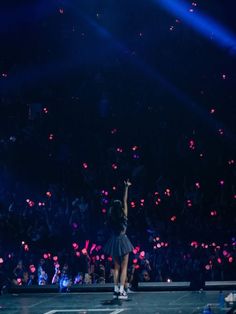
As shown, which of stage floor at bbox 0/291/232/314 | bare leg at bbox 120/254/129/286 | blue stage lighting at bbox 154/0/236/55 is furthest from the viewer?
blue stage lighting at bbox 154/0/236/55

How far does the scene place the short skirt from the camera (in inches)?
292

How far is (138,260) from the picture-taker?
1148 centimetres

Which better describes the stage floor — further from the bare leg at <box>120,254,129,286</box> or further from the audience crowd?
the audience crowd

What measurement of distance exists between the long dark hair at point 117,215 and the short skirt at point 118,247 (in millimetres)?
161

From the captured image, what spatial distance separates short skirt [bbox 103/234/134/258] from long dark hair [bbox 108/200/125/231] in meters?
0.16

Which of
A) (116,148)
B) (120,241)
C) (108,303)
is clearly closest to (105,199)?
(116,148)

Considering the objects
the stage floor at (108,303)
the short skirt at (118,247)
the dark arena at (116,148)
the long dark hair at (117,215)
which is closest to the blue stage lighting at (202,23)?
the dark arena at (116,148)

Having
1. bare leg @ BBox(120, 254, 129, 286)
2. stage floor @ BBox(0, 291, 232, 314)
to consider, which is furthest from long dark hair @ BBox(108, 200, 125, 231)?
stage floor @ BBox(0, 291, 232, 314)

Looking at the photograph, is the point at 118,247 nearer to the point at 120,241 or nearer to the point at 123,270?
the point at 120,241

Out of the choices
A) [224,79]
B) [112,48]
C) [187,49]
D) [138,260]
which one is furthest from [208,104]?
[138,260]

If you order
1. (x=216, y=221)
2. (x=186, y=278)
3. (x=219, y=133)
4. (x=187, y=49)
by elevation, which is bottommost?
(x=186, y=278)

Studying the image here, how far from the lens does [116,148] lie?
14.6 meters

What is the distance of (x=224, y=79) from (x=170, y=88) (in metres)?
1.63

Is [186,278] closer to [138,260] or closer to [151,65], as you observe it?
[138,260]
